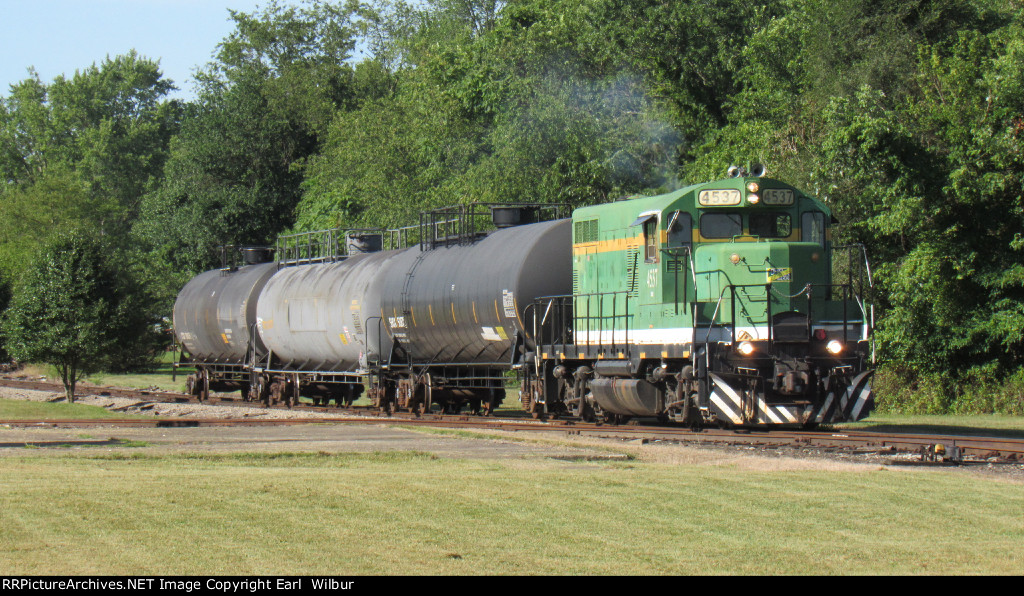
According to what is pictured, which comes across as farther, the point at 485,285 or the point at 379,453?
the point at 485,285

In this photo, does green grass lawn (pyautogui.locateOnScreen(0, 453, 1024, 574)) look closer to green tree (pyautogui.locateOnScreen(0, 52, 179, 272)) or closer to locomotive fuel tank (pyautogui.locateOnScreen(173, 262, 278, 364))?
locomotive fuel tank (pyautogui.locateOnScreen(173, 262, 278, 364))

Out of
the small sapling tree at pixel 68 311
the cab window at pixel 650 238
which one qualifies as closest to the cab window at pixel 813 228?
the cab window at pixel 650 238

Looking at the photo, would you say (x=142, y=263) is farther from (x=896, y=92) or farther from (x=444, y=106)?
(x=896, y=92)

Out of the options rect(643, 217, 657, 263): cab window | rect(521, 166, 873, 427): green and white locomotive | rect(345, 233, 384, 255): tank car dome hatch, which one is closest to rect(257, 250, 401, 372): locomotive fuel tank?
rect(345, 233, 384, 255): tank car dome hatch

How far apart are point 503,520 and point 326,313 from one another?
20.1 metres

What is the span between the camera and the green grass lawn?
310 inches

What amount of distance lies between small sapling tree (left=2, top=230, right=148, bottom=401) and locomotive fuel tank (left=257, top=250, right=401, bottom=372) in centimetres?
559

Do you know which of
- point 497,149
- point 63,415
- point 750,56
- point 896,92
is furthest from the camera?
point 497,149

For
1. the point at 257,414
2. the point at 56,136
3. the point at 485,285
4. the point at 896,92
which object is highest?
the point at 56,136

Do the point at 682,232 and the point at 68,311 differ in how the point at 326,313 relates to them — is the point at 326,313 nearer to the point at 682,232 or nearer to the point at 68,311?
the point at 68,311

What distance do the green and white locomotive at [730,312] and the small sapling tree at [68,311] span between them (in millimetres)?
20615

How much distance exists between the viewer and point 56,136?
351 feet

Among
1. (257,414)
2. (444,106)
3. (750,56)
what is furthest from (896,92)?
(444,106)
